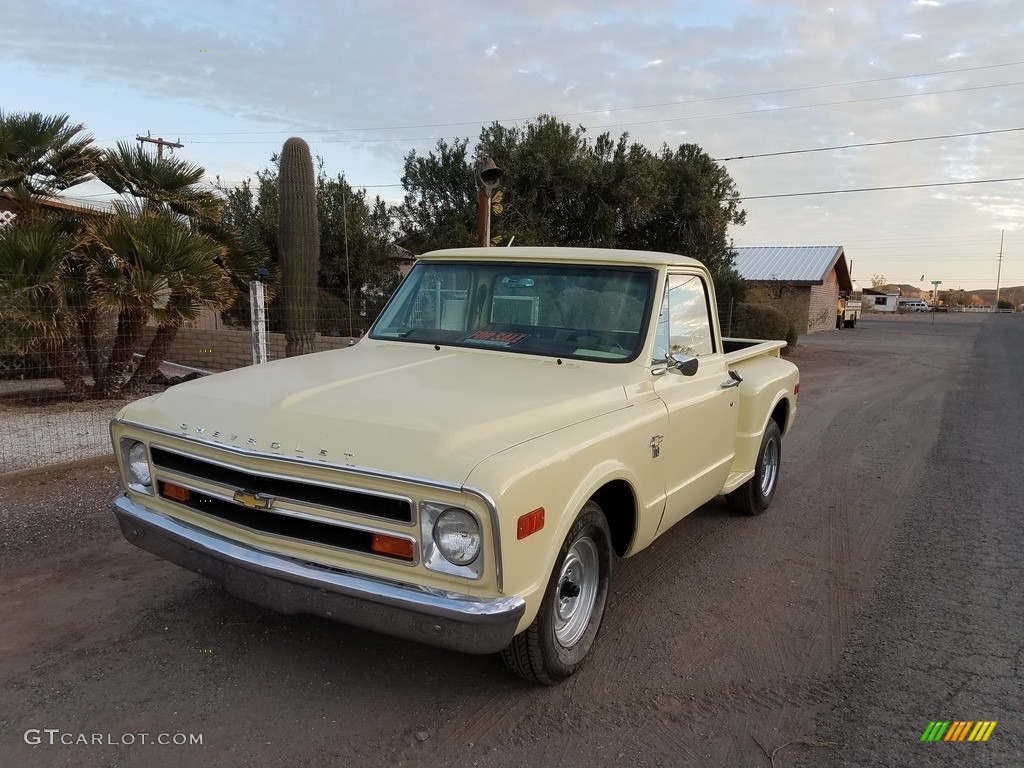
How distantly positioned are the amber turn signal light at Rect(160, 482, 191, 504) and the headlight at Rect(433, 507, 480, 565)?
131cm

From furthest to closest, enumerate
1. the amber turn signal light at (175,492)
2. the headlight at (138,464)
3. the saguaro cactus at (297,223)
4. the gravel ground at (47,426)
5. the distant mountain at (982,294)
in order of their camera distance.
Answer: the distant mountain at (982,294) → the saguaro cactus at (297,223) → the gravel ground at (47,426) → the headlight at (138,464) → the amber turn signal light at (175,492)

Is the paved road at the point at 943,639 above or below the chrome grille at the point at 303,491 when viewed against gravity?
below

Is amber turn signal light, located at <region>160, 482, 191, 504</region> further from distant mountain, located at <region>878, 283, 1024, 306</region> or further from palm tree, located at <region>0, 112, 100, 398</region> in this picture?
distant mountain, located at <region>878, 283, 1024, 306</region>

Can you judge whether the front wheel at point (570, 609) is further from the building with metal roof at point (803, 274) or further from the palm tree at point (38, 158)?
the building with metal roof at point (803, 274)

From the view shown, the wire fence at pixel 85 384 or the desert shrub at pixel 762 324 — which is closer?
the wire fence at pixel 85 384

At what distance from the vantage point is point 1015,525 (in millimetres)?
5344

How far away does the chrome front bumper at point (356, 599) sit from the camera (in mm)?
2449

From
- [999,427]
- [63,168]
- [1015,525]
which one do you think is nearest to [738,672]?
[1015,525]

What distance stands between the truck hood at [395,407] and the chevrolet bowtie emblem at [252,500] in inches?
7.6

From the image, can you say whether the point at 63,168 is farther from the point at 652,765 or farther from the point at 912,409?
the point at 912,409

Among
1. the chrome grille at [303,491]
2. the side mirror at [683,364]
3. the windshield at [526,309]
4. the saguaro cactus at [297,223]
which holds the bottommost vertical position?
the chrome grille at [303,491]

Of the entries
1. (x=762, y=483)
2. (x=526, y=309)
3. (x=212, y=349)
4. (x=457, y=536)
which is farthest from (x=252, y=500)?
(x=212, y=349)

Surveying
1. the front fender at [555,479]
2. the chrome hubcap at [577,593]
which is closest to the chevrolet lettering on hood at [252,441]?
the front fender at [555,479]

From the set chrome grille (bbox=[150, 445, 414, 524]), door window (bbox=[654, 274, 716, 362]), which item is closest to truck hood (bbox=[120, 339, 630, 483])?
chrome grille (bbox=[150, 445, 414, 524])
